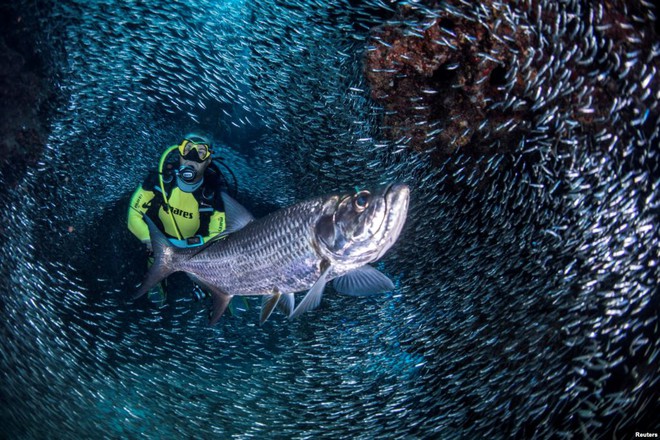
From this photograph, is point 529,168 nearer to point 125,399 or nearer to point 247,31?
point 247,31

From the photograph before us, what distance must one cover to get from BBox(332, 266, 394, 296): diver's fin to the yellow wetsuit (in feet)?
9.15

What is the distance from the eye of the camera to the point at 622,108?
11.3 ft

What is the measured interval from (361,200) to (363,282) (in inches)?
30.2

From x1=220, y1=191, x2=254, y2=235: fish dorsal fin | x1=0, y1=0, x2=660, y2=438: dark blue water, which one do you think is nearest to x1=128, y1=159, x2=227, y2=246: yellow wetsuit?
x1=220, y1=191, x2=254, y2=235: fish dorsal fin

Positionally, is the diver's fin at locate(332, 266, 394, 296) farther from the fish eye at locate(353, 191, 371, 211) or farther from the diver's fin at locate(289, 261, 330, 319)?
the fish eye at locate(353, 191, 371, 211)

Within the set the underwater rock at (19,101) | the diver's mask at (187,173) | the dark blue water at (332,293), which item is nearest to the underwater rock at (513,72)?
the dark blue water at (332,293)

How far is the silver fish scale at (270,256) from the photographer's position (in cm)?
296

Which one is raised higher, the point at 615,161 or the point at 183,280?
the point at 615,161

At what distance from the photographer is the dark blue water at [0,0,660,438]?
3.45m

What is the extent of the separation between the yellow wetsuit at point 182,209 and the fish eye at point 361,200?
3.07 m

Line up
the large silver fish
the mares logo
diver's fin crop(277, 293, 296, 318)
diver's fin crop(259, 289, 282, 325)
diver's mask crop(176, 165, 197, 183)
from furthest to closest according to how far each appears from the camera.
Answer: the mares logo → diver's mask crop(176, 165, 197, 183) → diver's fin crop(277, 293, 296, 318) → diver's fin crop(259, 289, 282, 325) → the large silver fish

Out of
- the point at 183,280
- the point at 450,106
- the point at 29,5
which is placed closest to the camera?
the point at 450,106

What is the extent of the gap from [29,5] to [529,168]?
11.7m

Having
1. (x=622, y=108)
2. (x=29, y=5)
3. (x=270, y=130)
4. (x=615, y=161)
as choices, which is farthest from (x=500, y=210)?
(x=29, y=5)
